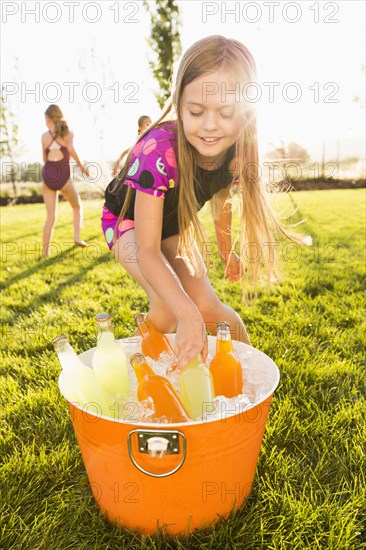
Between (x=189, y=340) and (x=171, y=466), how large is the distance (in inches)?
13.9

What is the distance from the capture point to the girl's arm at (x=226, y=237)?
88.0 inches

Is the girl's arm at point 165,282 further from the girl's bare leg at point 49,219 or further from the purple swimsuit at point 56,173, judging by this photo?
the purple swimsuit at point 56,173

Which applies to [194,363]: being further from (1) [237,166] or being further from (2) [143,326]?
(1) [237,166]

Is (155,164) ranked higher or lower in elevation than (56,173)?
lower

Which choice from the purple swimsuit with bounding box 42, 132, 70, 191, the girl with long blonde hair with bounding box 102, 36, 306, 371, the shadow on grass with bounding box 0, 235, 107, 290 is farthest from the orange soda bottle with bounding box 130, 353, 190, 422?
the purple swimsuit with bounding box 42, 132, 70, 191

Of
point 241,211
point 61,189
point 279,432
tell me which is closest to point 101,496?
point 279,432

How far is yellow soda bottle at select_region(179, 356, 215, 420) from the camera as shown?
56.6 inches

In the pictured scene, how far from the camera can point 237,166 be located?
1.91 metres

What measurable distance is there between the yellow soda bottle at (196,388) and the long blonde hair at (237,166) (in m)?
0.66

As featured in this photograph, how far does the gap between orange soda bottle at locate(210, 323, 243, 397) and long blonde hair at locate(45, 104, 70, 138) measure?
4223 millimetres

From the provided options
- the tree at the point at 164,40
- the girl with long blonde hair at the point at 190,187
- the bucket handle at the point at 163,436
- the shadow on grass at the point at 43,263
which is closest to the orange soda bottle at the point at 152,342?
the girl with long blonde hair at the point at 190,187

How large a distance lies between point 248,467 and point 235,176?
1.19m

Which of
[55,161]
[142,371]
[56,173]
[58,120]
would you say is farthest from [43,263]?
[142,371]

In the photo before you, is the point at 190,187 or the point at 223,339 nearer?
the point at 223,339
